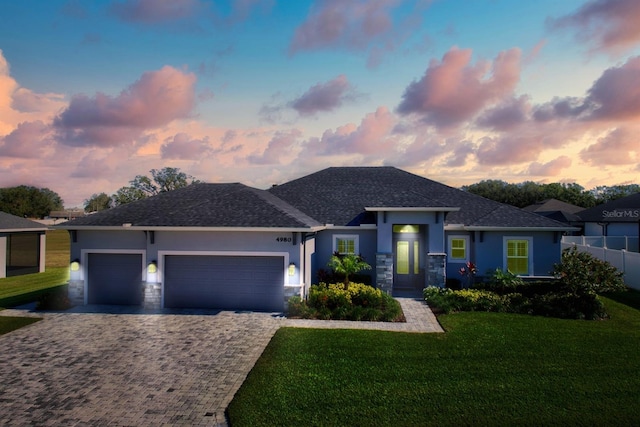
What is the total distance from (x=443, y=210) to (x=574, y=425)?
10900 mm

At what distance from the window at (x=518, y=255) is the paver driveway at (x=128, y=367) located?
38.6ft

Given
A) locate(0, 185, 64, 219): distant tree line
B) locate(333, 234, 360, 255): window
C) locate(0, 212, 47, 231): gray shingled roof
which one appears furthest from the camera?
locate(0, 185, 64, 219): distant tree line

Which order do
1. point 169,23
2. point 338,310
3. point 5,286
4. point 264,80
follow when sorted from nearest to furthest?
point 338,310 → point 169,23 → point 264,80 → point 5,286

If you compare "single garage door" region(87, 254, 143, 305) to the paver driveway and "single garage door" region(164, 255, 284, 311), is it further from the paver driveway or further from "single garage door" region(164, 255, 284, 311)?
the paver driveway

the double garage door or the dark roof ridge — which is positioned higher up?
the dark roof ridge

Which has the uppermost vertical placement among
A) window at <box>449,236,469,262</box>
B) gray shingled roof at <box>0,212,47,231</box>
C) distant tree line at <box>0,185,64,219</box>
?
distant tree line at <box>0,185,64,219</box>

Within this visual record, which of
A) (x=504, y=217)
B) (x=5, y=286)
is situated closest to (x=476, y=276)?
(x=504, y=217)

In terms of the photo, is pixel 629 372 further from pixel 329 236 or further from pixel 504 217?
pixel 329 236

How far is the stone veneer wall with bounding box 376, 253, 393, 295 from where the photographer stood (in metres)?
16.8

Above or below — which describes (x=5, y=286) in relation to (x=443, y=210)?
below

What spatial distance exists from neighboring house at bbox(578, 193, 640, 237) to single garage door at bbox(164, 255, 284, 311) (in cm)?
3481

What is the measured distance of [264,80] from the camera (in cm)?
1590

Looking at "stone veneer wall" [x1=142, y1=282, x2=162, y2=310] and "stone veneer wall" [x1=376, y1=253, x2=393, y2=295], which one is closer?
"stone veneer wall" [x1=142, y1=282, x2=162, y2=310]

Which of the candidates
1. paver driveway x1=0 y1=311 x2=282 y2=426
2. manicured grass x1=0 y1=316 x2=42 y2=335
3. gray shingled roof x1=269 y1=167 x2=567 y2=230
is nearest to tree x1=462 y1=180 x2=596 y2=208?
gray shingled roof x1=269 y1=167 x2=567 y2=230
